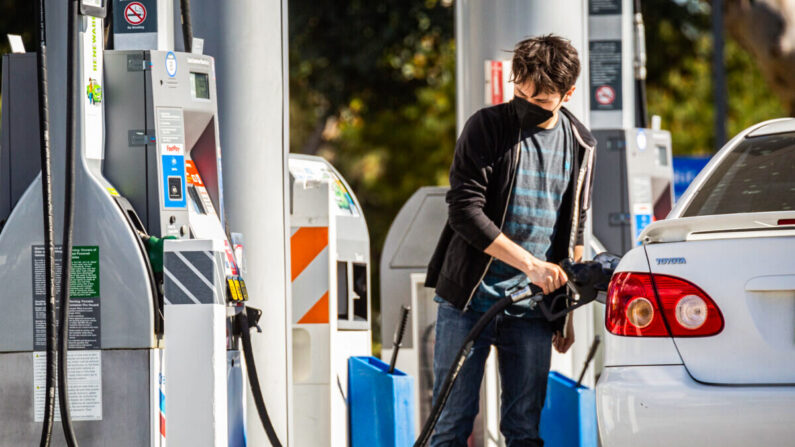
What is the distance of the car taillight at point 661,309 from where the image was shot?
14.0ft

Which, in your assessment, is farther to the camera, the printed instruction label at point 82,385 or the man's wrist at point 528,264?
the man's wrist at point 528,264

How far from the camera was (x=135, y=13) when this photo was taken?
516cm

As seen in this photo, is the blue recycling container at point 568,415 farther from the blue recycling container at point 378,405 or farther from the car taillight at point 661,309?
the car taillight at point 661,309

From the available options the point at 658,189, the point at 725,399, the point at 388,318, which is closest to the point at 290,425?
the point at 388,318

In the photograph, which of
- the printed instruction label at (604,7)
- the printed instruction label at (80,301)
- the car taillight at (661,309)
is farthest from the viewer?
the printed instruction label at (604,7)

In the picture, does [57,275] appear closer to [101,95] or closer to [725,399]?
[101,95]

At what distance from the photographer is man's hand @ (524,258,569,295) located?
4.99 meters

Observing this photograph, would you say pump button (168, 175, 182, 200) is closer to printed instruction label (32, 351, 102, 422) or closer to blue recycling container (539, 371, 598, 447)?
printed instruction label (32, 351, 102, 422)

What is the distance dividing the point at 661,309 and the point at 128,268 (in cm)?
193

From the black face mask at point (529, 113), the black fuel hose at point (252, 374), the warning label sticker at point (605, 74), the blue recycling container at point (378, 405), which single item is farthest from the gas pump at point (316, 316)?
the warning label sticker at point (605, 74)

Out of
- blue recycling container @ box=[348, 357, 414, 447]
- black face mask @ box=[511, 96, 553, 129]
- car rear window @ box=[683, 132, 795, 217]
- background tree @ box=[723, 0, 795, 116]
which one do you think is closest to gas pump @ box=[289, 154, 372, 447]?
blue recycling container @ box=[348, 357, 414, 447]

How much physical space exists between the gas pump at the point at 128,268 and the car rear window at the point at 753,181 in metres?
1.90

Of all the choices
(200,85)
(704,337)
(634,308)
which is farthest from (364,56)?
(704,337)

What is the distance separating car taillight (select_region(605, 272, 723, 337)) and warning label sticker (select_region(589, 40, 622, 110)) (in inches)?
200
